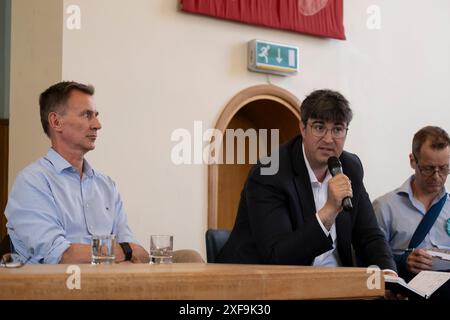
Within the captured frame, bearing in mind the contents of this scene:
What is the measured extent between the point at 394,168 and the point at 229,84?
198 cm

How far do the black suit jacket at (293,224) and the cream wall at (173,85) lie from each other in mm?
2049

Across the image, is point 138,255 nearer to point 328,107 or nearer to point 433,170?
point 328,107

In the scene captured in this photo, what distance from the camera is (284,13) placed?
5344 mm

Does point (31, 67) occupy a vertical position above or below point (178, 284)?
above

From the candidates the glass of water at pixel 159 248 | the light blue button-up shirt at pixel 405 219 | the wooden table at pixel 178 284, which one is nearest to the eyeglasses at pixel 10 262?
the wooden table at pixel 178 284

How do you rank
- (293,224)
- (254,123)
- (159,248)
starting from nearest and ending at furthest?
(159,248), (293,224), (254,123)

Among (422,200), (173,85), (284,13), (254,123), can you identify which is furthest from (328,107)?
(254,123)

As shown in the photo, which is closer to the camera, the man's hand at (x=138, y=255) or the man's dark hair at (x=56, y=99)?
the man's hand at (x=138, y=255)

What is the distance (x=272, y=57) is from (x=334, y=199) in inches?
124

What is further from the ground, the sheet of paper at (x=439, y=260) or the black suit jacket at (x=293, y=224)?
the black suit jacket at (x=293, y=224)

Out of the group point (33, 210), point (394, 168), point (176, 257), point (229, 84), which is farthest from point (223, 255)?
point (394, 168)

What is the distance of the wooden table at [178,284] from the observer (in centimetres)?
111

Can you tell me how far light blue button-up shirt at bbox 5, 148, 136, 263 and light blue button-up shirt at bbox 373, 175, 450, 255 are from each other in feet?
4.46

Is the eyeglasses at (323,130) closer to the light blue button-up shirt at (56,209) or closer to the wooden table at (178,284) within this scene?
the light blue button-up shirt at (56,209)
